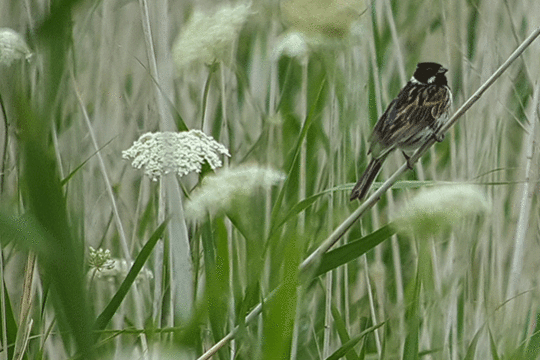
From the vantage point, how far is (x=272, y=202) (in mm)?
1078

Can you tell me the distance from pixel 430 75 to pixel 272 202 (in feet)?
1.07

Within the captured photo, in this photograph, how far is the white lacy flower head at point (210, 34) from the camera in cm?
68

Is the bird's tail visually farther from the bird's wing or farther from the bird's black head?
the bird's black head

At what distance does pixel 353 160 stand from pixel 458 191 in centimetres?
28

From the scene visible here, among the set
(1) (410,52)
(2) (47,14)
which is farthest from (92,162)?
(2) (47,14)

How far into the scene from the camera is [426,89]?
3.33 feet

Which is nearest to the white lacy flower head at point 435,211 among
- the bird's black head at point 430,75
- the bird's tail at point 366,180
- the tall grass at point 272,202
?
the tall grass at point 272,202

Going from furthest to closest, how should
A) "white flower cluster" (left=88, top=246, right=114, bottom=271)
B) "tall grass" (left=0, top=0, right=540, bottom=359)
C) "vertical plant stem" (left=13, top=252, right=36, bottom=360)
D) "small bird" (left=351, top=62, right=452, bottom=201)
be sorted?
1. "small bird" (left=351, top=62, right=452, bottom=201)
2. "white flower cluster" (left=88, top=246, right=114, bottom=271)
3. "vertical plant stem" (left=13, top=252, right=36, bottom=360)
4. "tall grass" (left=0, top=0, right=540, bottom=359)

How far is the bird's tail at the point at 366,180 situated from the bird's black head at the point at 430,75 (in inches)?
9.3

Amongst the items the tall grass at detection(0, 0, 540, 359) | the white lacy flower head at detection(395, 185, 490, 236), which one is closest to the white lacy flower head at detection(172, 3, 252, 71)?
the tall grass at detection(0, 0, 540, 359)

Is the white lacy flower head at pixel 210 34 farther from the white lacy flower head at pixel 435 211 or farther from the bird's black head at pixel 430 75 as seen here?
the bird's black head at pixel 430 75

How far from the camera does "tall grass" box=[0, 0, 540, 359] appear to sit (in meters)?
0.26

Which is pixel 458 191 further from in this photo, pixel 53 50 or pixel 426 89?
pixel 53 50

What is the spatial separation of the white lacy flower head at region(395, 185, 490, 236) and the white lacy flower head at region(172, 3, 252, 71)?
0.83 feet
